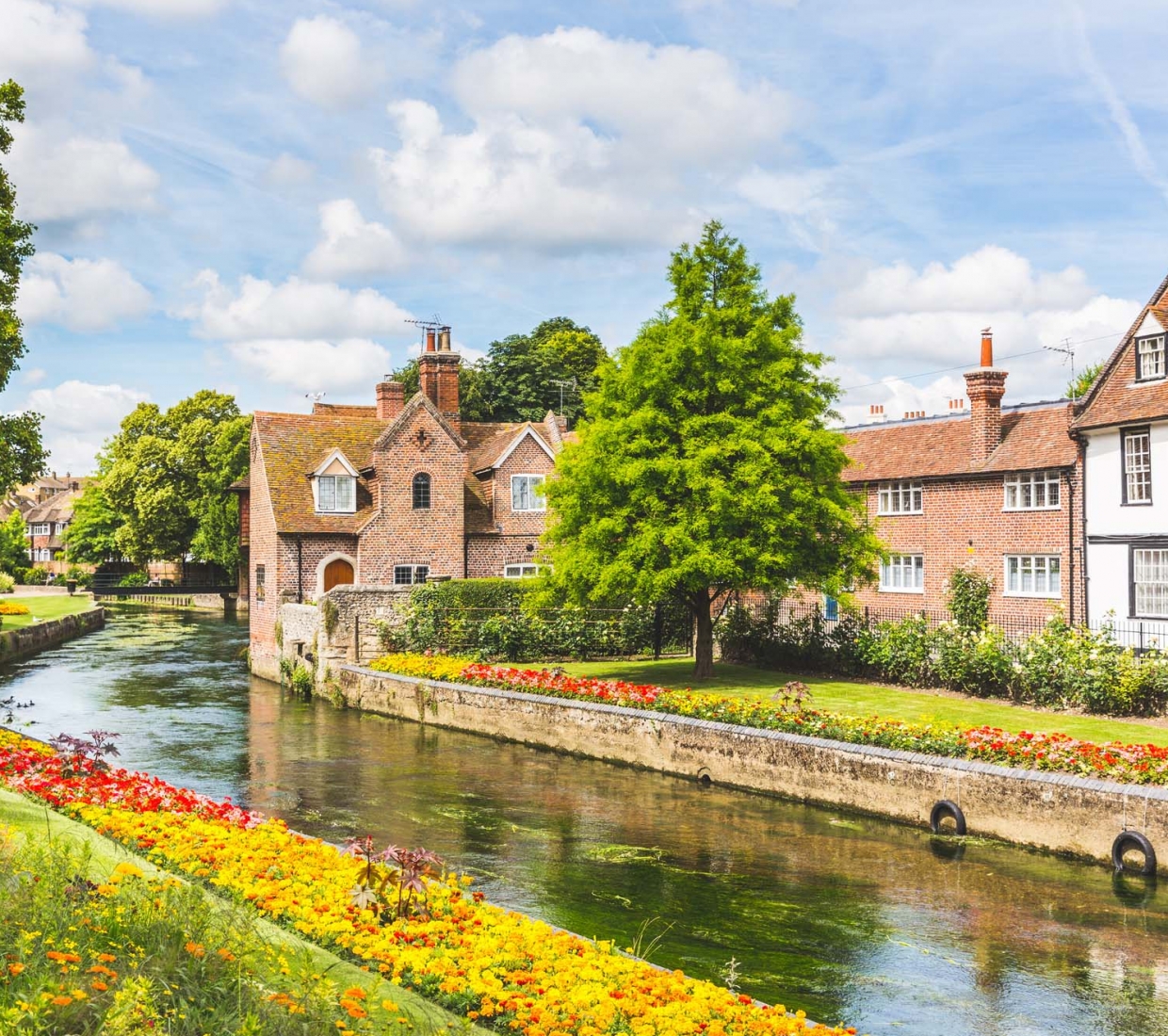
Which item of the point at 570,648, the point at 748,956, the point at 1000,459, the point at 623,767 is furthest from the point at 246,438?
the point at 748,956

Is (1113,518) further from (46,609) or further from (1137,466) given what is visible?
(46,609)

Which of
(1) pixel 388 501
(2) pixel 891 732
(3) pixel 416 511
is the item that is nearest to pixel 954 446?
(3) pixel 416 511

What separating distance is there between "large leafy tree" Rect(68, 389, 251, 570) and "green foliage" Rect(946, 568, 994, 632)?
5235 cm

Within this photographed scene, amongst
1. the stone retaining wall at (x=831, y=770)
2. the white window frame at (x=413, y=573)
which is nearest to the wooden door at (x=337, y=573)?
the white window frame at (x=413, y=573)

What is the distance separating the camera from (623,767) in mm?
23312

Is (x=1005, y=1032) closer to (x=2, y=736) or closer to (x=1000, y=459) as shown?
(x=2, y=736)

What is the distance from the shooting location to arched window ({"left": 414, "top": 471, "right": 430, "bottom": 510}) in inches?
1661

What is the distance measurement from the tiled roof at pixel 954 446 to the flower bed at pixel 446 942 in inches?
1023

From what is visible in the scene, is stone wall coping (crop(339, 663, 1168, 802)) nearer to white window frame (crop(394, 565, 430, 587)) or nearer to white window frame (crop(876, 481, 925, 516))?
white window frame (crop(394, 565, 430, 587))

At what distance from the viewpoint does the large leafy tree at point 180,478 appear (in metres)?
78.2

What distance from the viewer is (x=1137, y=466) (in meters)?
32.0

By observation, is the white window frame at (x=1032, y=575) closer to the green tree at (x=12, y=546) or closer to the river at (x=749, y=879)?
the river at (x=749, y=879)

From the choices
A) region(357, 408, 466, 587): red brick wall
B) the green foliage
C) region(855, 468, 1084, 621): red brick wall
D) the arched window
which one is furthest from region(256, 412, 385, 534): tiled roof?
the green foliage

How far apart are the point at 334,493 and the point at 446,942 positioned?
34488 mm
